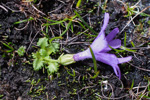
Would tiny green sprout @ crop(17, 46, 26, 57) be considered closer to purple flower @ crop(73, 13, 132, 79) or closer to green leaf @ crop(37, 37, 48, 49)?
green leaf @ crop(37, 37, 48, 49)

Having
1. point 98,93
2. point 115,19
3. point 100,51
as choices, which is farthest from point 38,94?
point 115,19

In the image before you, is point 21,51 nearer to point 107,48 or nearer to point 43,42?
point 43,42

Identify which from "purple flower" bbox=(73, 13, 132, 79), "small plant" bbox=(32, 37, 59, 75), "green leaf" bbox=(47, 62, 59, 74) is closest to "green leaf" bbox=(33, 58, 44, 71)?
"small plant" bbox=(32, 37, 59, 75)

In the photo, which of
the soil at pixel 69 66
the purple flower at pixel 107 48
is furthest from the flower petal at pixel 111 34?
the soil at pixel 69 66

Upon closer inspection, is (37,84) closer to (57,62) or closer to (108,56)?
(57,62)

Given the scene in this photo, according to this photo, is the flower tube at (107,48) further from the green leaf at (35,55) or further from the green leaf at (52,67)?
the green leaf at (35,55)

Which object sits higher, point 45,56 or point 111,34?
point 111,34

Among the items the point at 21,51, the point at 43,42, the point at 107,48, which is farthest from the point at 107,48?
the point at 21,51
